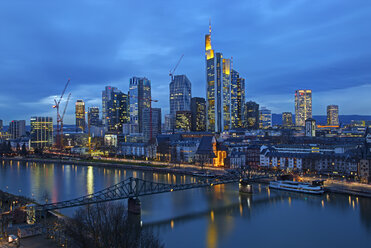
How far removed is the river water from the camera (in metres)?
11.2

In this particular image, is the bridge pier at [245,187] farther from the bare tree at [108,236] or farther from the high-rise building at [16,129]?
the high-rise building at [16,129]

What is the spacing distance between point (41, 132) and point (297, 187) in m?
73.8

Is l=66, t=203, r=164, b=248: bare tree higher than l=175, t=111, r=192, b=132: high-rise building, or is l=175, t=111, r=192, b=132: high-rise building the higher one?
l=175, t=111, r=192, b=132: high-rise building

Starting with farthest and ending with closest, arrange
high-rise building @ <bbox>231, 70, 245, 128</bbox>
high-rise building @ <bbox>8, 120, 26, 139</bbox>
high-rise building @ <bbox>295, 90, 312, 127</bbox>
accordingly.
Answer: high-rise building @ <bbox>295, 90, 312, 127</bbox> < high-rise building @ <bbox>8, 120, 26, 139</bbox> < high-rise building @ <bbox>231, 70, 245, 128</bbox>

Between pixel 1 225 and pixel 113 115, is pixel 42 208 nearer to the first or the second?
pixel 1 225

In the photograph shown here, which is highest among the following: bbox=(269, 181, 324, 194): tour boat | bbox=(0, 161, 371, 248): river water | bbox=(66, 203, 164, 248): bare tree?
bbox=(66, 203, 164, 248): bare tree

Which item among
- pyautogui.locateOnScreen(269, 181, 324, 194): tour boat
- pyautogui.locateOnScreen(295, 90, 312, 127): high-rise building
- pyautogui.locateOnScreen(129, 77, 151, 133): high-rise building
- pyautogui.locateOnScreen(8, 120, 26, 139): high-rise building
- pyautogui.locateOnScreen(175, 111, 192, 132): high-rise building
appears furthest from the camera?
pyautogui.locateOnScreen(295, 90, 312, 127): high-rise building

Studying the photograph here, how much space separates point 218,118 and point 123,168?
42.3 metres

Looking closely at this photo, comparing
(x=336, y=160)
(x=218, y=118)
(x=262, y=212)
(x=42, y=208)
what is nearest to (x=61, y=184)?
(x=42, y=208)

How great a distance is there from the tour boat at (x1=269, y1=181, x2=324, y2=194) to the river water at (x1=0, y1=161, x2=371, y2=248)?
0.53 meters

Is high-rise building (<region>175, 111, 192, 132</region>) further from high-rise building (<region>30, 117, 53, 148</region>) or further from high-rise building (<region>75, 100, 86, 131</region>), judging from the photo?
high-rise building (<region>75, 100, 86, 131</region>)

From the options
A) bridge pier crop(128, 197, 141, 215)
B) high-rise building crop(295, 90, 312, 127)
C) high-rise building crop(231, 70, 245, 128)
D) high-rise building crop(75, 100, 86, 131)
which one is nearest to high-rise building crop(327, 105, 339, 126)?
high-rise building crop(295, 90, 312, 127)

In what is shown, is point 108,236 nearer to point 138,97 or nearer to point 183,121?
point 183,121

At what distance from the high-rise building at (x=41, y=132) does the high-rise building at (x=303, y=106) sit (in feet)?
308
